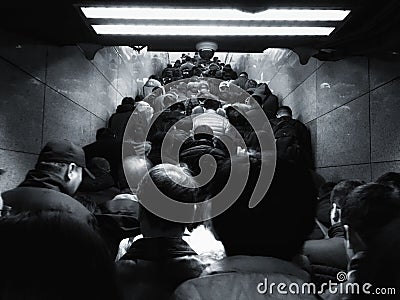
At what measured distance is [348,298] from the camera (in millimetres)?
2043

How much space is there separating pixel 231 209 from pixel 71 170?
6.42ft

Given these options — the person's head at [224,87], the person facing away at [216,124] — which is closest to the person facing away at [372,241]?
the person facing away at [216,124]

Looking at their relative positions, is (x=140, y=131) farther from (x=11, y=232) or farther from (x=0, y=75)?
(x=11, y=232)

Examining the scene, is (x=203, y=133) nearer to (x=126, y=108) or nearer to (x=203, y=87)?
(x=126, y=108)

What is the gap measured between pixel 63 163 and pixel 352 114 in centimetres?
426

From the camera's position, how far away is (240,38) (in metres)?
5.67

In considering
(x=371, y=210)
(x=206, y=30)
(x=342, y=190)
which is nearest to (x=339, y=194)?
(x=342, y=190)

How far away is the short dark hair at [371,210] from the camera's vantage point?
2268 millimetres

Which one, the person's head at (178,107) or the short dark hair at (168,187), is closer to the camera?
the short dark hair at (168,187)

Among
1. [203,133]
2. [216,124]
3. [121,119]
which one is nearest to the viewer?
[203,133]

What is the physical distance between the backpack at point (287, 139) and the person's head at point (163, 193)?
371cm

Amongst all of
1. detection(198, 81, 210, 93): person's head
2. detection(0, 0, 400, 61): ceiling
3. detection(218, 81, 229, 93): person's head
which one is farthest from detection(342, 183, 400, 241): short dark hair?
detection(198, 81, 210, 93): person's head

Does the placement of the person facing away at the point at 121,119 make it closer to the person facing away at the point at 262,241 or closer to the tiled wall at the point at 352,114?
the tiled wall at the point at 352,114

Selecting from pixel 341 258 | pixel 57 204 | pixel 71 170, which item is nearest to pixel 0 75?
pixel 71 170
